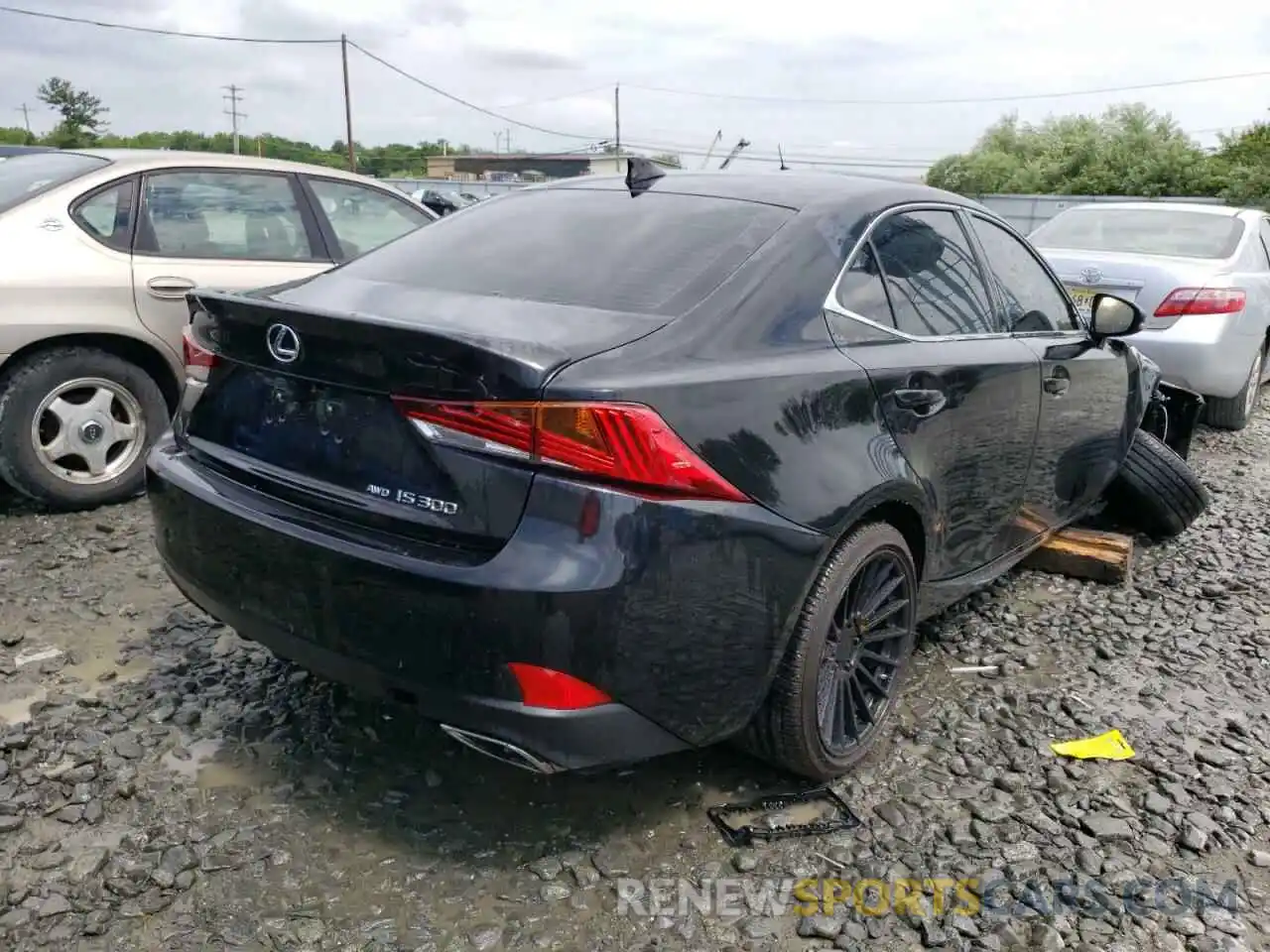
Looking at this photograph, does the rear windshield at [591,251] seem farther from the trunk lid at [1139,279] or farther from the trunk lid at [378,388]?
the trunk lid at [1139,279]

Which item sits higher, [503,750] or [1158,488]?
[503,750]

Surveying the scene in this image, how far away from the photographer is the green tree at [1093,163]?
30.4 m

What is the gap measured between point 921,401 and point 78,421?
11.7 ft

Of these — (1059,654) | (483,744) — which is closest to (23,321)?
(483,744)

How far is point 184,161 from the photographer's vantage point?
4.96 meters

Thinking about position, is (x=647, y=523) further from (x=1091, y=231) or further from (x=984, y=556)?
(x=1091, y=231)

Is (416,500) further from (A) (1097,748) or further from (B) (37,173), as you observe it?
(B) (37,173)

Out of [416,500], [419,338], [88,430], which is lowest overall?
[88,430]

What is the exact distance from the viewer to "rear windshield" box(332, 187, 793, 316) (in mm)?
2490

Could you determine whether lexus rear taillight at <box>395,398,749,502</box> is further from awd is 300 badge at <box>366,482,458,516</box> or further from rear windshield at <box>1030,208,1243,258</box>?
rear windshield at <box>1030,208,1243,258</box>

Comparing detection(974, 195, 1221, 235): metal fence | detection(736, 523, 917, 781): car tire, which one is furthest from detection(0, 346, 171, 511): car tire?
detection(974, 195, 1221, 235): metal fence

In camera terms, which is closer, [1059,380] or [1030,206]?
[1059,380]

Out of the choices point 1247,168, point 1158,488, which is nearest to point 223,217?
point 1158,488

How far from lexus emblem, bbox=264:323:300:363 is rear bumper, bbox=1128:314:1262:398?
5.19m
